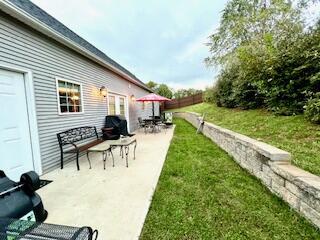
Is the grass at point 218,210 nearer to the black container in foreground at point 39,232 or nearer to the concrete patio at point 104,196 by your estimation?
the concrete patio at point 104,196

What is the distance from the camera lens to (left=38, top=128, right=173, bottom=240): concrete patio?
237 cm

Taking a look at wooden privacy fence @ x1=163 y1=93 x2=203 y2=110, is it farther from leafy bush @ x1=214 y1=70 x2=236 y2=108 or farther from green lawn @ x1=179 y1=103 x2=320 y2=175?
green lawn @ x1=179 y1=103 x2=320 y2=175

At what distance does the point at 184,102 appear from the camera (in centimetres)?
2470

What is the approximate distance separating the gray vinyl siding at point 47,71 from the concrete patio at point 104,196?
0.90 metres

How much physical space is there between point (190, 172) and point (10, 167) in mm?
3545

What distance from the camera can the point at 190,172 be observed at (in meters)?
4.02

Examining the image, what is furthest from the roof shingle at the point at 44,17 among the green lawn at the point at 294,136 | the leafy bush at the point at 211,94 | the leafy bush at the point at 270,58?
the leafy bush at the point at 211,94

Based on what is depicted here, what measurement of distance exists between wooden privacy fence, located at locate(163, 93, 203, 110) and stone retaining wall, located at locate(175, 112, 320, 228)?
63.2 ft

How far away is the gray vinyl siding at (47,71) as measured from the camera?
360 centimetres

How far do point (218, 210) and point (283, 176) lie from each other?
40.0 inches

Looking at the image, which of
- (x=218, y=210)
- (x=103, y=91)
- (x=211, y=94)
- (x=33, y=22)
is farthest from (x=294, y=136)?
(x=211, y=94)

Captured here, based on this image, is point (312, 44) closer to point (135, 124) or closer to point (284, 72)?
point (284, 72)

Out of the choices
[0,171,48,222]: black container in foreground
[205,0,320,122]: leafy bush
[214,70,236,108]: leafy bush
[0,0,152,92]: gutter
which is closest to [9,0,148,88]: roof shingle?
[0,0,152,92]: gutter

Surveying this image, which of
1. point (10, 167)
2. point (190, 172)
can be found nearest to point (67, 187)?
point (10, 167)
